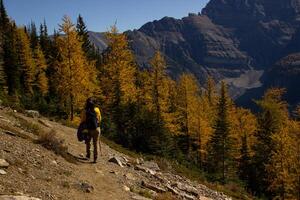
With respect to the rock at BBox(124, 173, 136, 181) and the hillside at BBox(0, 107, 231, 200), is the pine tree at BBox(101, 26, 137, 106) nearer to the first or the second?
the hillside at BBox(0, 107, 231, 200)

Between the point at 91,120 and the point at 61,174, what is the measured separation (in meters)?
3.72

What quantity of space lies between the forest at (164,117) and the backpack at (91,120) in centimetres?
1934

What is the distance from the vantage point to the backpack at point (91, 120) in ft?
62.0

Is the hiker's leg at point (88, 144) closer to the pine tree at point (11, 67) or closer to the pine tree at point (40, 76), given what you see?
the pine tree at point (11, 67)

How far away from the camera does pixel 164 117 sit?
5391cm

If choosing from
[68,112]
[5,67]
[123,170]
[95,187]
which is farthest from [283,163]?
[5,67]

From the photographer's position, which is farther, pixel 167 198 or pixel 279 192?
pixel 279 192

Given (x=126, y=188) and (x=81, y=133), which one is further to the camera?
(x=81, y=133)

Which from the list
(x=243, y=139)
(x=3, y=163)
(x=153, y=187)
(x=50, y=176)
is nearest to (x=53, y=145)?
(x=50, y=176)

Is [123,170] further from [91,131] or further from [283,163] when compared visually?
[283,163]

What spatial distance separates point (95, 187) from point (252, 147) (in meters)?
54.7

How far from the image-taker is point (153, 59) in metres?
53.9

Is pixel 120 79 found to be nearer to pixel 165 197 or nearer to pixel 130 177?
pixel 130 177

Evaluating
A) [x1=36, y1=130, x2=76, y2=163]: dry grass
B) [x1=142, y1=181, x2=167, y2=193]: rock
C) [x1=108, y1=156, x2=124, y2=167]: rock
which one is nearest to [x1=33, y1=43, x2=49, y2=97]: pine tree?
[x1=108, y1=156, x2=124, y2=167]: rock
